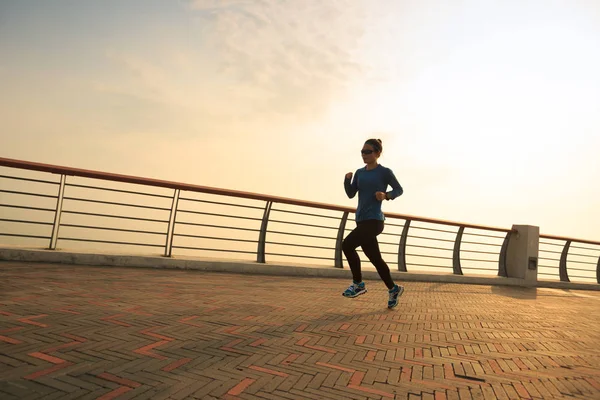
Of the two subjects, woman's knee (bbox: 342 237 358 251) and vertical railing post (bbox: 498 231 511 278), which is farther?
vertical railing post (bbox: 498 231 511 278)

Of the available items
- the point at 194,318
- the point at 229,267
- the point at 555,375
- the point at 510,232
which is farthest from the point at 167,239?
the point at 510,232

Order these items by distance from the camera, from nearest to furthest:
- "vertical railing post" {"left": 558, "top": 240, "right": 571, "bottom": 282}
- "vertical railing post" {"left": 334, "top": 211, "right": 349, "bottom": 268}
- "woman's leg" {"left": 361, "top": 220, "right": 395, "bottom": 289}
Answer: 1. "woman's leg" {"left": 361, "top": 220, "right": 395, "bottom": 289}
2. "vertical railing post" {"left": 334, "top": 211, "right": 349, "bottom": 268}
3. "vertical railing post" {"left": 558, "top": 240, "right": 571, "bottom": 282}

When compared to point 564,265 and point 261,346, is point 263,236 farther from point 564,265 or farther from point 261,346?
point 564,265

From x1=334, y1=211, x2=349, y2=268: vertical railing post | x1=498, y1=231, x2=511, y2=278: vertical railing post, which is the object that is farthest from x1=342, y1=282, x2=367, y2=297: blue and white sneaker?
x1=498, y1=231, x2=511, y2=278: vertical railing post

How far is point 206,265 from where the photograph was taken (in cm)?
845

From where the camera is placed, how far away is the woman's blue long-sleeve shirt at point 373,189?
5656 millimetres

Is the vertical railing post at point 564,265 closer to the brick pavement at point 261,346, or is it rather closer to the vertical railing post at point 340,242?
the vertical railing post at point 340,242

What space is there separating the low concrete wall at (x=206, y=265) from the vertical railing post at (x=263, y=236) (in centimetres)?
21

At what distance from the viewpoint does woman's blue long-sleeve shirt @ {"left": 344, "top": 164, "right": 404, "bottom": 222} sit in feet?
18.6

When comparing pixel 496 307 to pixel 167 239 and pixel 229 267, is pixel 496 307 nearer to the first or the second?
pixel 229 267

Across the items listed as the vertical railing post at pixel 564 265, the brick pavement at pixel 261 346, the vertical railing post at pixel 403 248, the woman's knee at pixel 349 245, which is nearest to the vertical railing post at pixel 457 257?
the vertical railing post at pixel 403 248

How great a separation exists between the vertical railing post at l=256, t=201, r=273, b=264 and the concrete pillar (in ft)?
22.3

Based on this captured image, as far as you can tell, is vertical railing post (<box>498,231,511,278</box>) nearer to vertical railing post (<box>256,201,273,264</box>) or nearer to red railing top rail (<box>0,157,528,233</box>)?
red railing top rail (<box>0,157,528,233</box>)

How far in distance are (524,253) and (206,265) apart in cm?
797
